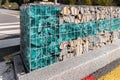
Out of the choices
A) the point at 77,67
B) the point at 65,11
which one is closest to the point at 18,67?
the point at 77,67

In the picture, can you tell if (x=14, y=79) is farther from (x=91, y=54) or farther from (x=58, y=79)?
(x=91, y=54)

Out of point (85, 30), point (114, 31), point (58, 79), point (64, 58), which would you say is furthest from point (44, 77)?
point (114, 31)

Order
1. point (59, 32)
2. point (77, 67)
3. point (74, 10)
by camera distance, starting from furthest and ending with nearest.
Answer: point (74, 10)
point (59, 32)
point (77, 67)

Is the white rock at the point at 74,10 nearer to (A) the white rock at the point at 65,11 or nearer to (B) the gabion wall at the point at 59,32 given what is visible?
(B) the gabion wall at the point at 59,32

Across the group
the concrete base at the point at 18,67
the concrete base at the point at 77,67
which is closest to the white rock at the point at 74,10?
the concrete base at the point at 77,67

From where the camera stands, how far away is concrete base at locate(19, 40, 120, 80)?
512cm

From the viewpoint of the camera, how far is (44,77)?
196 inches

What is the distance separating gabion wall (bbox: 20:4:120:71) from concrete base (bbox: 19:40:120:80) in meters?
0.25

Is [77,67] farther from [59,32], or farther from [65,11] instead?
[65,11]

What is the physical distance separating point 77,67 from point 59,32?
1.00 m

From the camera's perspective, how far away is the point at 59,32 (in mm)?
6098

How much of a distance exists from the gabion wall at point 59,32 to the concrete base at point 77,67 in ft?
0.82

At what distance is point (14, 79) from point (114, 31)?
15.6 ft

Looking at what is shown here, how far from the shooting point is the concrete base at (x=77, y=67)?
5.12 meters
